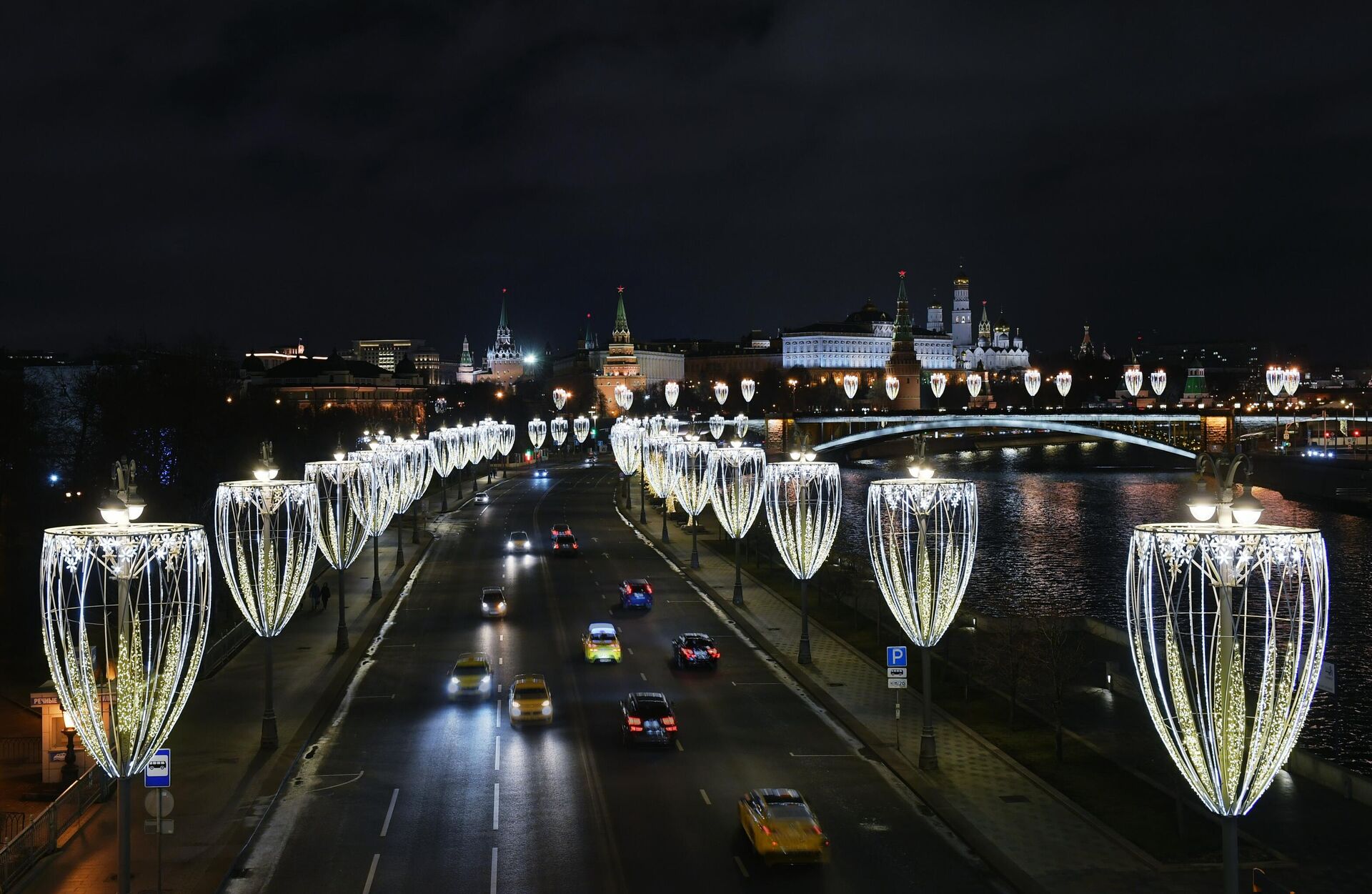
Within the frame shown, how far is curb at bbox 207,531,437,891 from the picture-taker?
57.0ft

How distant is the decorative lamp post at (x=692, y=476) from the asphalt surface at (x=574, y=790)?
14.2 meters

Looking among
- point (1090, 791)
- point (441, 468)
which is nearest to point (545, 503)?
point (441, 468)

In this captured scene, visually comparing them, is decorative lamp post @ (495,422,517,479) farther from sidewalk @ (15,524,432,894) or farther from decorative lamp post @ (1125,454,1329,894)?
decorative lamp post @ (1125,454,1329,894)

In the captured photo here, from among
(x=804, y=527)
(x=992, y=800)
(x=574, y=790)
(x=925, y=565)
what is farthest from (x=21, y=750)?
(x=804, y=527)

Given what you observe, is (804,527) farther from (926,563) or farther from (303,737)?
(303,737)

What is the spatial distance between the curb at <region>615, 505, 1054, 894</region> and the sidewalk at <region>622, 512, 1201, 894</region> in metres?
0.02

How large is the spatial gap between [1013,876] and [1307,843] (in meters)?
4.61

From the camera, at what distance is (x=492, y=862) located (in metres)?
16.7

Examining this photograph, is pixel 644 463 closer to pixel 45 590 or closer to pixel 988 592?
pixel 988 592

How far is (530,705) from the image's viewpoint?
79.8 feet

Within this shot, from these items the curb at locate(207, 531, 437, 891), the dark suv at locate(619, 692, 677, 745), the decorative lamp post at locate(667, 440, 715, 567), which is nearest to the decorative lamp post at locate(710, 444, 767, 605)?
the decorative lamp post at locate(667, 440, 715, 567)

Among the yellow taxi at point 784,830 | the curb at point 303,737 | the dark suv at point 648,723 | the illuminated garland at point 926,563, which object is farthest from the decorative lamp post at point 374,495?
the yellow taxi at point 784,830

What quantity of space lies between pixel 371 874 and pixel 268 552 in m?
10.2

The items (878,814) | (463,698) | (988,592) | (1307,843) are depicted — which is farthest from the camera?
(988,592)
